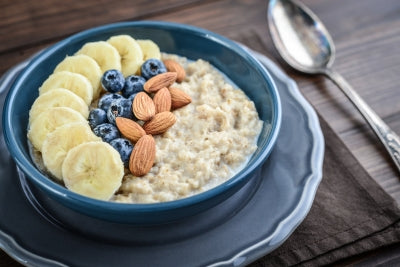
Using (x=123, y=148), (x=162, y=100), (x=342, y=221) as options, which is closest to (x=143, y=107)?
(x=162, y=100)

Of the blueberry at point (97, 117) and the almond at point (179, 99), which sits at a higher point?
the blueberry at point (97, 117)

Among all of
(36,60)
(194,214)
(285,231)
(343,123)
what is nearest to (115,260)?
(194,214)

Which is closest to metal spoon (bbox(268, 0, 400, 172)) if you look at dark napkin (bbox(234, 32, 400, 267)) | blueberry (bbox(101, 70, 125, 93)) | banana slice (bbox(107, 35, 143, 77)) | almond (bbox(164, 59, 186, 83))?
dark napkin (bbox(234, 32, 400, 267))

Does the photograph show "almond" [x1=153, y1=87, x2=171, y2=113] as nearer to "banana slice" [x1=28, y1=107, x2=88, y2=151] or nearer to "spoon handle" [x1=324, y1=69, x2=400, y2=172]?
"banana slice" [x1=28, y1=107, x2=88, y2=151]

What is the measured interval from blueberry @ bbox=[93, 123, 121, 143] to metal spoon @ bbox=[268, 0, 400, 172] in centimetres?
80

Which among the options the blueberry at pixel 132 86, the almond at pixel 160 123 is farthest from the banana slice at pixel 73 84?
the almond at pixel 160 123

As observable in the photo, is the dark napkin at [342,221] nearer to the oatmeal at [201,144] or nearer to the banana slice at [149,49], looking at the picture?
the oatmeal at [201,144]

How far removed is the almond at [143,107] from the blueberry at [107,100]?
0.05m

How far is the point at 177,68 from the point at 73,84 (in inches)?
13.3

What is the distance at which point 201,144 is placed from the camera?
4.43 feet

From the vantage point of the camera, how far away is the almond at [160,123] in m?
1.38

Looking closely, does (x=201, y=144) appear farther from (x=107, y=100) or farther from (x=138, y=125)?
(x=107, y=100)

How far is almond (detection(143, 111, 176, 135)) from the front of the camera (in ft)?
4.51

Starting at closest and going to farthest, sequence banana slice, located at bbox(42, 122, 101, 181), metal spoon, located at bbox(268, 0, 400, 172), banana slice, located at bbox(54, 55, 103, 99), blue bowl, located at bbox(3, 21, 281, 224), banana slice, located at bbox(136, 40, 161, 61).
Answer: blue bowl, located at bbox(3, 21, 281, 224)
banana slice, located at bbox(42, 122, 101, 181)
banana slice, located at bbox(54, 55, 103, 99)
banana slice, located at bbox(136, 40, 161, 61)
metal spoon, located at bbox(268, 0, 400, 172)
